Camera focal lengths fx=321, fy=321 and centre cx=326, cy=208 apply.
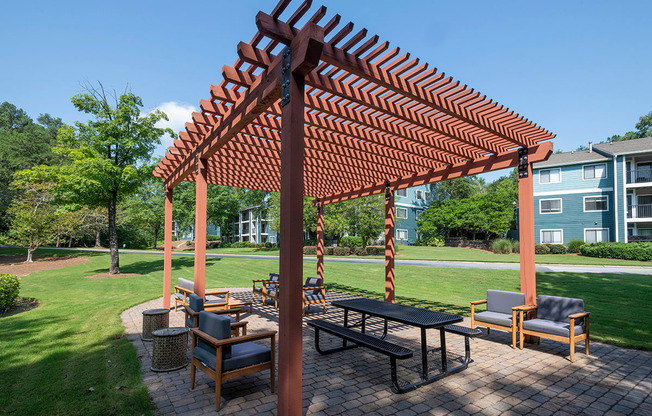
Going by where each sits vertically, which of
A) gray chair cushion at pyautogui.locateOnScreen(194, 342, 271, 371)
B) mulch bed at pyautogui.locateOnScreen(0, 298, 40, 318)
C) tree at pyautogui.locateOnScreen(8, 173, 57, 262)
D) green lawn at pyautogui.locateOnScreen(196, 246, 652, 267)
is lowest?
green lawn at pyautogui.locateOnScreen(196, 246, 652, 267)

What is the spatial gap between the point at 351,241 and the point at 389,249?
78.6 feet

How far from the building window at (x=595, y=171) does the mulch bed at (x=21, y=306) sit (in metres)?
35.2

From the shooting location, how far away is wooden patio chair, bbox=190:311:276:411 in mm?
3368

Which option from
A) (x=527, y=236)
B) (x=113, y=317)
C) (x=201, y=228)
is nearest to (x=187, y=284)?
(x=113, y=317)

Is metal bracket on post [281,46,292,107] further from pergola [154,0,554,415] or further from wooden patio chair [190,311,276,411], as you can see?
wooden patio chair [190,311,276,411]

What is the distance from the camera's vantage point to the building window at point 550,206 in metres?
28.1

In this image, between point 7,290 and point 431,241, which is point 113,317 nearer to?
point 7,290

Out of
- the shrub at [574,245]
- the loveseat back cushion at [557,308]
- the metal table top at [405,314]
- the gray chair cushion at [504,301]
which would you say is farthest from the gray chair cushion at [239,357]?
the shrub at [574,245]

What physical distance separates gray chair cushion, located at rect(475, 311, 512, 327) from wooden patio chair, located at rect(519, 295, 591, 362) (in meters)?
0.21

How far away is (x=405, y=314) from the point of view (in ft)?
15.1

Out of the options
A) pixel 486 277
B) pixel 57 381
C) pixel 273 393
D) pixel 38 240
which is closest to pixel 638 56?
pixel 486 277

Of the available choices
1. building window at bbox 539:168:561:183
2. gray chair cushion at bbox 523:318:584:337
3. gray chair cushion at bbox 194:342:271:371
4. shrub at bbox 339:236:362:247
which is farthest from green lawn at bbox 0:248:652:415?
building window at bbox 539:168:561:183

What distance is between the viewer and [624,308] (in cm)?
811

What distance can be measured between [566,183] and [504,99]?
2945cm
